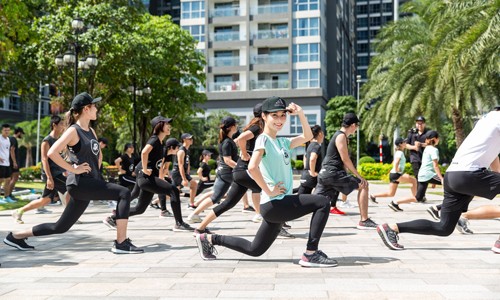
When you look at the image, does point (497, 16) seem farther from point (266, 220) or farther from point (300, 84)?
point (300, 84)

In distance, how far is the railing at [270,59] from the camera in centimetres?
5231

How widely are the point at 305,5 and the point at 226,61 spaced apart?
960 cm

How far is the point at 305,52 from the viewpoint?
171ft

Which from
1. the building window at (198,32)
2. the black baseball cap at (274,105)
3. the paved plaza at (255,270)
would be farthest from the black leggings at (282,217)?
the building window at (198,32)

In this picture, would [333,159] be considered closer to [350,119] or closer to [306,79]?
[350,119]

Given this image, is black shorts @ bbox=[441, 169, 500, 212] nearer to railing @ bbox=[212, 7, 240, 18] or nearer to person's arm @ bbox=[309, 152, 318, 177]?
person's arm @ bbox=[309, 152, 318, 177]

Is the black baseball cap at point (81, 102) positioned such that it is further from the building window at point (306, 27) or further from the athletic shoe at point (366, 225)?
the building window at point (306, 27)

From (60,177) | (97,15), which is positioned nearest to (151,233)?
(60,177)

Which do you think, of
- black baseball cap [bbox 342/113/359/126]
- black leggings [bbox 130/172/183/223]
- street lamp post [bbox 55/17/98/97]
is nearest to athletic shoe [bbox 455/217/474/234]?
black baseball cap [bbox 342/113/359/126]

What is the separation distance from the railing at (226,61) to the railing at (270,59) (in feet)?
6.15

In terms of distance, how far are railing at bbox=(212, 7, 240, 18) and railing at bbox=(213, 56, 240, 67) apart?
458 centimetres

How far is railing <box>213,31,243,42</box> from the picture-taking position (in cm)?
5372

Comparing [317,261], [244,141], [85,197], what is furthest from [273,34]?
[317,261]

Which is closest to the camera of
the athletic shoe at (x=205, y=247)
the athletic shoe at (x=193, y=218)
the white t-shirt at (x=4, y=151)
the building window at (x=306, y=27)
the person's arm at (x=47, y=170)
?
the athletic shoe at (x=205, y=247)
